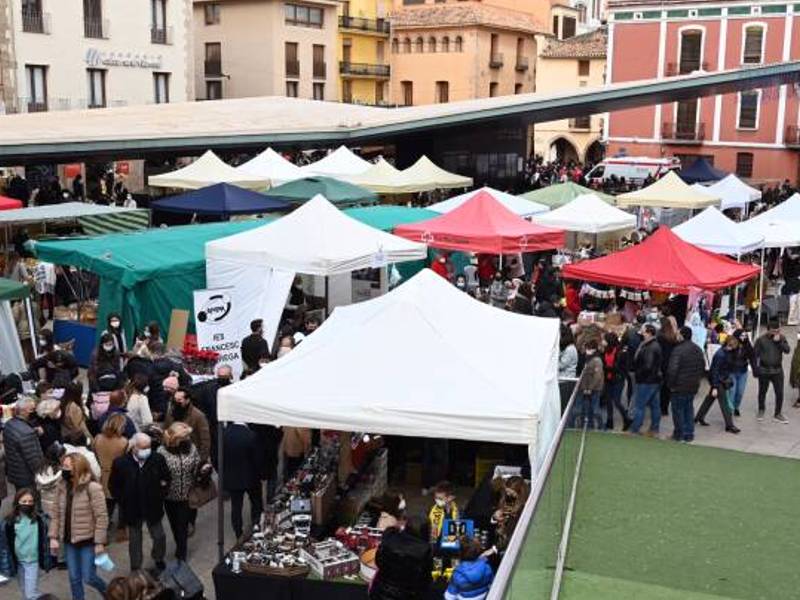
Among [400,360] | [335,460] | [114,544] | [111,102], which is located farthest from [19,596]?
[111,102]

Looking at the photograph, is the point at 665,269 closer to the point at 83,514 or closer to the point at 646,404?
the point at 646,404

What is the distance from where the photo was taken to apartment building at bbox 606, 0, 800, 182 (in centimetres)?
4278

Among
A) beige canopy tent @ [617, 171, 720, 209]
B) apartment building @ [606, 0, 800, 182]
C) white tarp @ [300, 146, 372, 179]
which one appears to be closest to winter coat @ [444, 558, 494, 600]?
beige canopy tent @ [617, 171, 720, 209]

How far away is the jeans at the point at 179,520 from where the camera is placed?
7.63 meters

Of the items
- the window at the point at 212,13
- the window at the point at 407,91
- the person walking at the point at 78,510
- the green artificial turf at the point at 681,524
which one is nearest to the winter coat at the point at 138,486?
the person walking at the point at 78,510

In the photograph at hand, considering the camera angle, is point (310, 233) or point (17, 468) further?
point (310, 233)

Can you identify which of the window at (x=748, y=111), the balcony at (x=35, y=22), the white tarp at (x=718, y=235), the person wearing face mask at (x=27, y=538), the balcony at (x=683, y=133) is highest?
the balcony at (x=35, y=22)

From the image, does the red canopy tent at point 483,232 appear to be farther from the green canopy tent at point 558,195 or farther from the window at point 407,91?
the window at point 407,91

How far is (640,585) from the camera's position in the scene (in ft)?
25.0

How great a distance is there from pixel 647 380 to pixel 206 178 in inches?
471

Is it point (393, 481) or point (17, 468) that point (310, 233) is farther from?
point (17, 468)

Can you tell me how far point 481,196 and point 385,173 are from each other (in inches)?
267

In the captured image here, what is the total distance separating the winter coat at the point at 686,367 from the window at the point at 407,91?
53853 mm

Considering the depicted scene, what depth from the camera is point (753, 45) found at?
43594 millimetres
